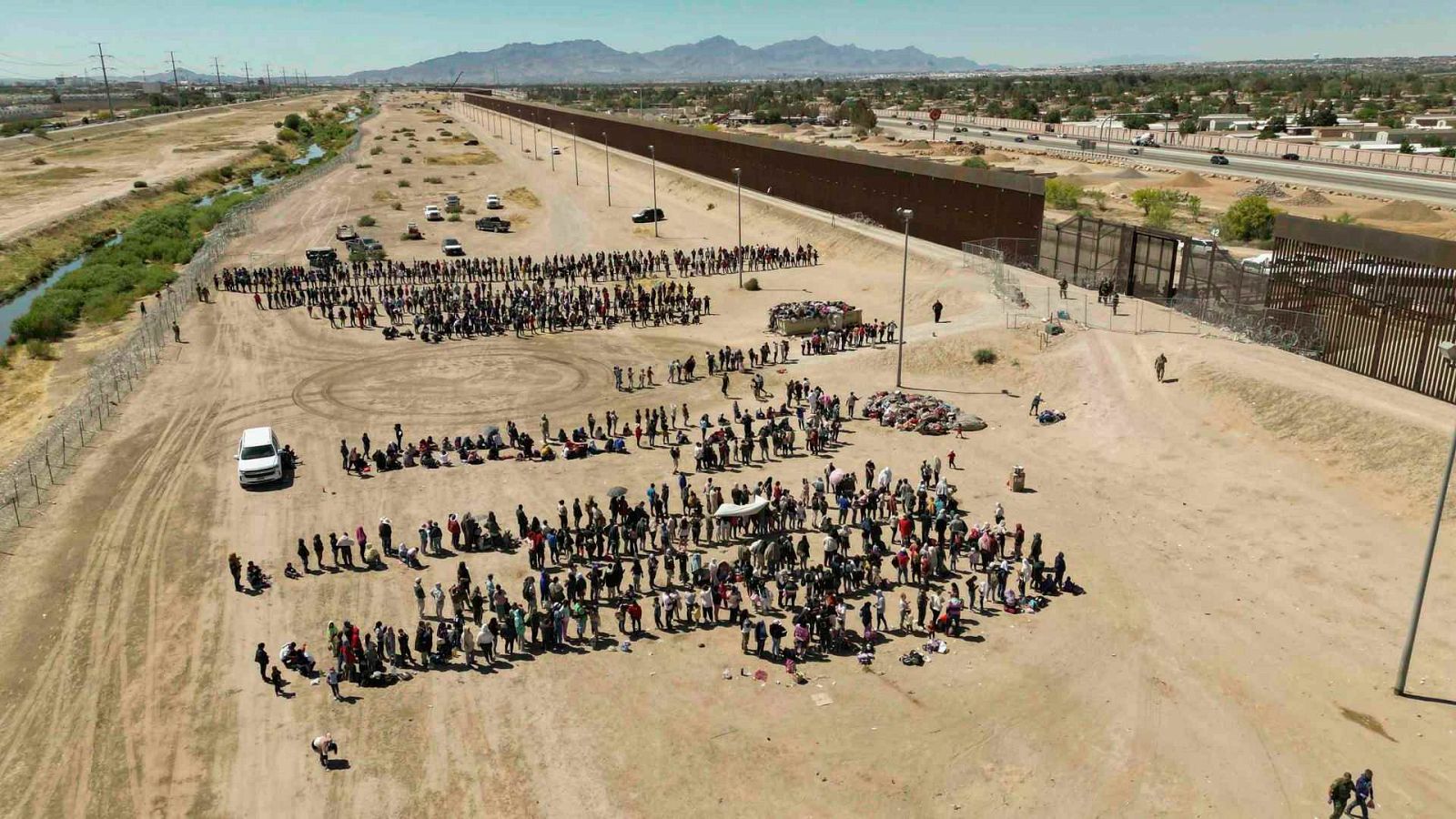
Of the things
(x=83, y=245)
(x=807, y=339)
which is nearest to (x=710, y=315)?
(x=807, y=339)

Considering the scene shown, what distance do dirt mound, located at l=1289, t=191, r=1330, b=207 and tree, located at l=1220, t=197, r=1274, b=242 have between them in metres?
14.7

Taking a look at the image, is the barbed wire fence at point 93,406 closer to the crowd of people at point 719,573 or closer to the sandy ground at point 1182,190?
the crowd of people at point 719,573

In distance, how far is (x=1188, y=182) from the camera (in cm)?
7869

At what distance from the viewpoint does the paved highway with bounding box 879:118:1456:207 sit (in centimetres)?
7050

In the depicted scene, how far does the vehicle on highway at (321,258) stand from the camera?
55.9 metres

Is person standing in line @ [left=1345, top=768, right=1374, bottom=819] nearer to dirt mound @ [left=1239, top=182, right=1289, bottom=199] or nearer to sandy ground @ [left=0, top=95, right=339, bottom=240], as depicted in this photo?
dirt mound @ [left=1239, top=182, right=1289, bottom=199]

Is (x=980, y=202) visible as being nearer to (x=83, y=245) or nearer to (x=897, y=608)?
(x=897, y=608)

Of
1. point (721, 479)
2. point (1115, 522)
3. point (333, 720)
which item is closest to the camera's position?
point (333, 720)

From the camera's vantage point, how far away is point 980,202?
1951 inches

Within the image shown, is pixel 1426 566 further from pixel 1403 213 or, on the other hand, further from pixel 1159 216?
pixel 1403 213

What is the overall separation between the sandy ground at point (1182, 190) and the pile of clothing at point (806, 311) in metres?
24.9

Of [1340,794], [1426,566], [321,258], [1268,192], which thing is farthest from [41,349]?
[1268,192]

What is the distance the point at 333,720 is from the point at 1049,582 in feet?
47.8

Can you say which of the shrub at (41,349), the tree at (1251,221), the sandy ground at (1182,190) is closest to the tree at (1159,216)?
the sandy ground at (1182,190)
